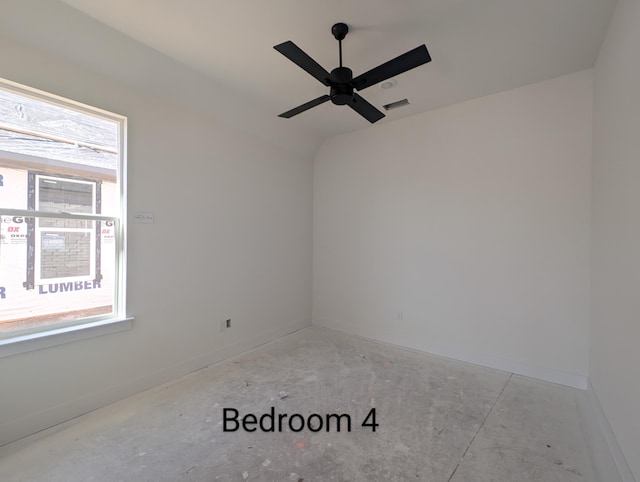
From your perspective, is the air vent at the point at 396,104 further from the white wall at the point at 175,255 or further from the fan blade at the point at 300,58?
the fan blade at the point at 300,58

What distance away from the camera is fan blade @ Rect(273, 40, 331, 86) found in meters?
1.67

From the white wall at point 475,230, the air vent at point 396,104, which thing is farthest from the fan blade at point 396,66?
the white wall at point 475,230

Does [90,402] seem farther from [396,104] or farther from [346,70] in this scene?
[396,104]

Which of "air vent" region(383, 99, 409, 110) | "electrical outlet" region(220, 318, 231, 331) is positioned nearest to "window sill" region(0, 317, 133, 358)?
"electrical outlet" region(220, 318, 231, 331)

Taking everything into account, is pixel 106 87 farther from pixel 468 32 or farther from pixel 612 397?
pixel 612 397

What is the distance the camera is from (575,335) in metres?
2.76

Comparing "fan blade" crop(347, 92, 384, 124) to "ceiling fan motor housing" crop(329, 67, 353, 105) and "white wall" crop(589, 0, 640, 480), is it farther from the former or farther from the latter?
"white wall" crop(589, 0, 640, 480)

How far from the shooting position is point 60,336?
2160 millimetres

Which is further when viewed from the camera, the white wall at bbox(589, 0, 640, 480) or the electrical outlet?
the electrical outlet

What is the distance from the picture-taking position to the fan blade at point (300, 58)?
1666 mm

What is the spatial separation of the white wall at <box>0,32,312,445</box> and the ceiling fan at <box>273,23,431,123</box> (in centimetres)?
140

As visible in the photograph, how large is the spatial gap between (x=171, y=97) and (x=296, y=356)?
3124 mm

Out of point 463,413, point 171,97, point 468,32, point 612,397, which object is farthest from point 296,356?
point 468,32

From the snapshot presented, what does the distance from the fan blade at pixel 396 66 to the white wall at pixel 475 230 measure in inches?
74.8
